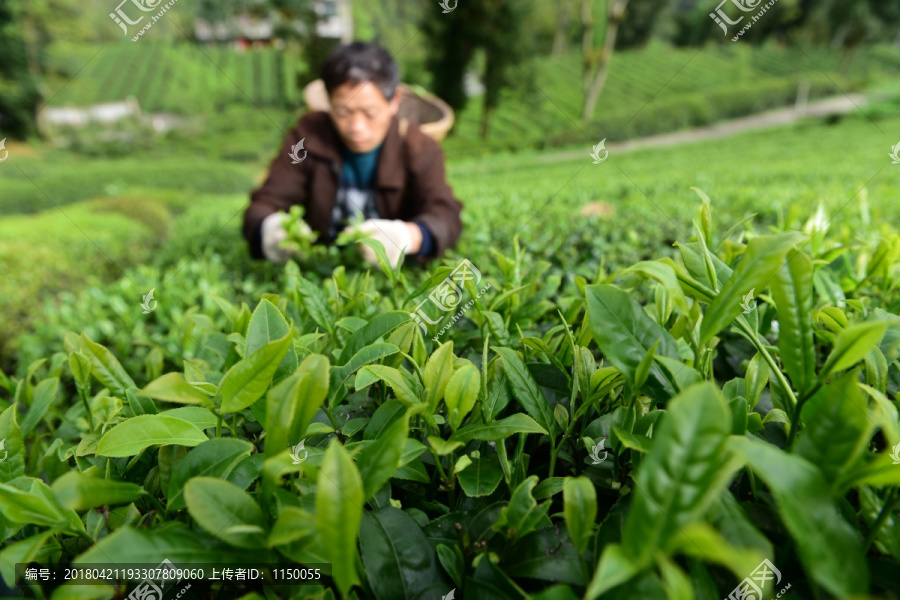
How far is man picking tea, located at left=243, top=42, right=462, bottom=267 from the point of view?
2340 mm

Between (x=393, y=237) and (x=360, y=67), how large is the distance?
906 millimetres

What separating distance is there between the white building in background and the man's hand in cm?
1611

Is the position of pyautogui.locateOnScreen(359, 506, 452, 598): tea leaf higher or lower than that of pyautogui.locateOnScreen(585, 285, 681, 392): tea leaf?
lower

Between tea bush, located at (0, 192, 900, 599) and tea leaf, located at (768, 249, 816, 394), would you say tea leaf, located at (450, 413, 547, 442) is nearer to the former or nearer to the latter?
tea bush, located at (0, 192, 900, 599)

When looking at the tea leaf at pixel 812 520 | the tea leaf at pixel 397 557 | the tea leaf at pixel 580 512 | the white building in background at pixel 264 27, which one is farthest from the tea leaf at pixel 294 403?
the white building in background at pixel 264 27

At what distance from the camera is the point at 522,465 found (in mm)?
615

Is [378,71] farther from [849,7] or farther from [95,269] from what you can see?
[849,7]

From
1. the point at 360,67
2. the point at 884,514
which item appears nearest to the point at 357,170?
the point at 360,67

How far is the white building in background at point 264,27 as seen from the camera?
1652 centimetres

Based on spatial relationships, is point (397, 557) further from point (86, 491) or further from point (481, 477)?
point (86, 491)

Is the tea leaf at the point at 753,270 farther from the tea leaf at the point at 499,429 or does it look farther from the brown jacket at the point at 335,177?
the brown jacket at the point at 335,177

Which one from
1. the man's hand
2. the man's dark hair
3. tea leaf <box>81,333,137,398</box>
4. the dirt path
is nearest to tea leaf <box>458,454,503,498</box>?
tea leaf <box>81,333,137,398</box>

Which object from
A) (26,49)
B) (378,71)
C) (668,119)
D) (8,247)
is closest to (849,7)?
(668,119)

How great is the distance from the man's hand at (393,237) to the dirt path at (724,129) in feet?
36.2
